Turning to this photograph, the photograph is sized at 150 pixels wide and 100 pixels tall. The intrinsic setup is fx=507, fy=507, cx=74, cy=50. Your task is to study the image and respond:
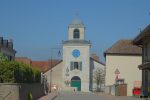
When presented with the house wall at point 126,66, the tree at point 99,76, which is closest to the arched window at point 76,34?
the tree at point 99,76

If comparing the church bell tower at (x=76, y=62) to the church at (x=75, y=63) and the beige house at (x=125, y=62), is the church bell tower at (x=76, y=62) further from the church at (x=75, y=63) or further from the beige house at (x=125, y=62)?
the beige house at (x=125, y=62)

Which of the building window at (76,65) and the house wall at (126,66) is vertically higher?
the building window at (76,65)

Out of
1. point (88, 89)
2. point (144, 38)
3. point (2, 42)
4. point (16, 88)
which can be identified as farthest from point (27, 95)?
point (88, 89)

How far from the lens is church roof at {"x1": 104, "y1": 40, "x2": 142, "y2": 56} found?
240ft

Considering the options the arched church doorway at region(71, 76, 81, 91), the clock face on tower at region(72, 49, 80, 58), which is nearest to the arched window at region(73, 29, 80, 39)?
the clock face on tower at region(72, 49, 80, 58)

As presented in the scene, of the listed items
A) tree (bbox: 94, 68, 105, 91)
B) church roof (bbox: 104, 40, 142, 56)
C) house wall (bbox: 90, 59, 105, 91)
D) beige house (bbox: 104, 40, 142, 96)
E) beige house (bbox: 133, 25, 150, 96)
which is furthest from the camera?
house wall (bbox: 90, 59, 105, 91)

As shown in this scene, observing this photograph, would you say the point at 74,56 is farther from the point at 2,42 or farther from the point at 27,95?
the point at 27,95

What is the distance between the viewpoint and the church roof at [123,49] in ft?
240

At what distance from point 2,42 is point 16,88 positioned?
43.3m

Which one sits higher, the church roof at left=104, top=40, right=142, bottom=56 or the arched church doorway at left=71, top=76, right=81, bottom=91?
the church roof at left=104, top=40, right=142, bottom=56

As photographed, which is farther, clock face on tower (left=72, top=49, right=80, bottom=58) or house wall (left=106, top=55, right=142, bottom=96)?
clock face on tower (left=72, top=49, right=80, bottom=58)

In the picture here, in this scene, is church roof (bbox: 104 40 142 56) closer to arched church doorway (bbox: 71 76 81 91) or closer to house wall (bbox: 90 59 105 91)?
arched church doorway (bbox: 71 76 81 91)

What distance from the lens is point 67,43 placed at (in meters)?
115

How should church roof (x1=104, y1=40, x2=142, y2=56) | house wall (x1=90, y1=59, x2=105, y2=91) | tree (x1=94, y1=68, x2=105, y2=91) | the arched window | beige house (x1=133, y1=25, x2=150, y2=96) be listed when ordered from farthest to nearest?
house wall (x1=90, y1=59, x2=105, y2=91), tree (x1=94, y1=68, x2=105, y2=91), the arched window, church roof (x1=104, y1=40, x2=142, y2=56), beige house (x1=133, y1=25, x2=150, y2=96)
